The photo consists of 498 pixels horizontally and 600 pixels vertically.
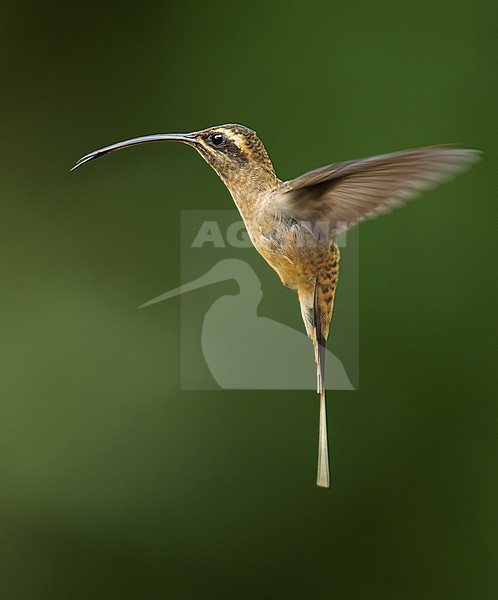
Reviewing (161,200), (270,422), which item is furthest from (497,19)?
(270,422)

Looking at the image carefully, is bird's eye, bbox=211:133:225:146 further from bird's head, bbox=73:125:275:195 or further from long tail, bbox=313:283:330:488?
long tail, bbox=313:283:330:488

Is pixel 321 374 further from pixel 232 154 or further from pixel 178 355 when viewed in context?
pixel 178 355

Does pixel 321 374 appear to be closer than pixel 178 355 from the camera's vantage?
Yes

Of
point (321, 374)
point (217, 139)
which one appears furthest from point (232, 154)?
point (321, 374)

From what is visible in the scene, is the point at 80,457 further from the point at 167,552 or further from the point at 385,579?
the point at 385,579

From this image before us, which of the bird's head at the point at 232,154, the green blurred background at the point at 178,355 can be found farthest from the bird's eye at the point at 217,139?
the green blurred background at the point at 178,355

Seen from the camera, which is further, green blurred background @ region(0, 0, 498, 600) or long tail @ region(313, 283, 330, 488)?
green blurred background @ region(0, 0, 498, 600)

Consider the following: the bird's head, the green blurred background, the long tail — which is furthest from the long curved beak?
the green blurred background
